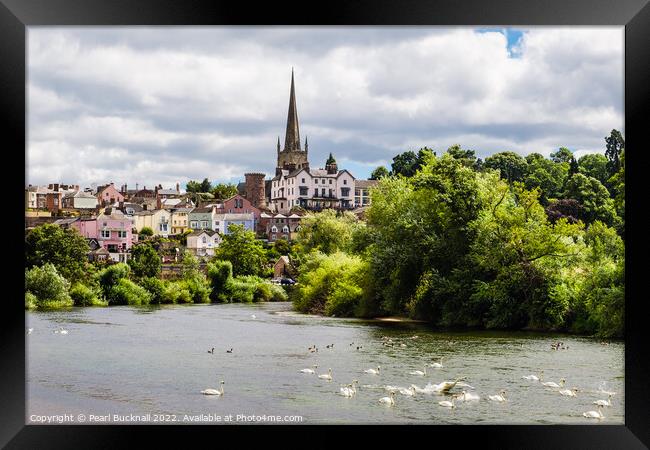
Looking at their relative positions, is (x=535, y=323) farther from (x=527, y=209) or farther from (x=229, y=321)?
(x=229, y=321)

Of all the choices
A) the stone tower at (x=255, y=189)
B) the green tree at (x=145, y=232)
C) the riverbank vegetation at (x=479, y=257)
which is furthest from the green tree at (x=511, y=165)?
the green tree at (x=145, y=232)

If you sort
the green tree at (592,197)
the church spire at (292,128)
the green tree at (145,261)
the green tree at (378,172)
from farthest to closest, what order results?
the green tree at (378,172)
the green tree at (145,261)
the green tree at (592,197)
the church spire at (292,128)

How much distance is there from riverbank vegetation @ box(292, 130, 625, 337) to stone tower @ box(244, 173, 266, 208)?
4.18 m

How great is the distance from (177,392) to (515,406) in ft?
10.7

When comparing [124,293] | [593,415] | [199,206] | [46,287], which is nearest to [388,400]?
[593,415]

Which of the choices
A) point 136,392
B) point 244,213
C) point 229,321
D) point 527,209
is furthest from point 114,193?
point 136,392

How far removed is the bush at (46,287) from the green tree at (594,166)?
1286 cm

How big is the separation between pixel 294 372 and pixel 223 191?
60.8ft

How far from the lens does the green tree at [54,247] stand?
762 inches

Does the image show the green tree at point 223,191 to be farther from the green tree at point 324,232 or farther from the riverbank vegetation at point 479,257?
the riverbank vegetation at point 479,257

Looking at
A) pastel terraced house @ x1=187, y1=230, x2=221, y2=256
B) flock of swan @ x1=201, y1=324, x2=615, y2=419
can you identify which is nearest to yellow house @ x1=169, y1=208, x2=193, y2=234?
pastel terraced house @ x1=187, y1=230, x2=221, y2=256

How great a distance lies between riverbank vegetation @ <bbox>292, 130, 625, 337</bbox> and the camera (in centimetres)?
1390

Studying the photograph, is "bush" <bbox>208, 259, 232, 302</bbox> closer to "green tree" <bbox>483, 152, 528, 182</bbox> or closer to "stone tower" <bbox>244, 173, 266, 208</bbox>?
"stone tower" <bbox>244, 173, 266, 208</bbox>

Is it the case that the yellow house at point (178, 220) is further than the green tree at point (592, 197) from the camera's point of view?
Yes
